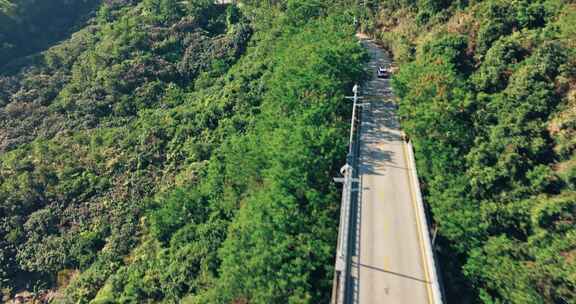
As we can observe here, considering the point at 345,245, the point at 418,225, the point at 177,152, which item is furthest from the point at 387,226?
the point at 177,152

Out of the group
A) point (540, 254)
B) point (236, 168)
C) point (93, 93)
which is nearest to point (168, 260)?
point (236, 168)

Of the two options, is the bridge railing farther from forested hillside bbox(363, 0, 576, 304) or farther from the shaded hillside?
the shaded hillside

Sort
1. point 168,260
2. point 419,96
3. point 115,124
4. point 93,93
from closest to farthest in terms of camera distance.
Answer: point 419,96
point 168,260
point 115,124
point 93,93

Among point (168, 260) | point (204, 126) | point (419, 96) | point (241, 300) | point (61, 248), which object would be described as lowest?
point (61, 248)

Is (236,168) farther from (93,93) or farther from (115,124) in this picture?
(93,93)

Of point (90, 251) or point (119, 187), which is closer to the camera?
point (90, 251)

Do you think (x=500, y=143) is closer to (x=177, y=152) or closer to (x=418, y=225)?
(x=418, y=225)
